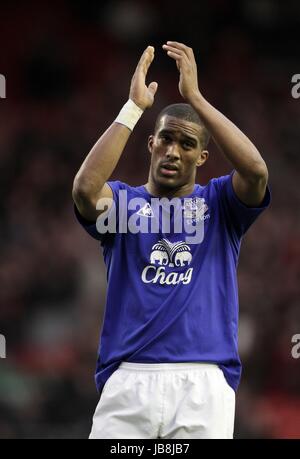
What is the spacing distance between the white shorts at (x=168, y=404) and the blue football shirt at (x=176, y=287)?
5 centimetres

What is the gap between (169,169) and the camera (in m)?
3.68

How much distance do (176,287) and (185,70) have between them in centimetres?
86

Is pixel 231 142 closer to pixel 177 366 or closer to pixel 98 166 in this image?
pixel 98 166

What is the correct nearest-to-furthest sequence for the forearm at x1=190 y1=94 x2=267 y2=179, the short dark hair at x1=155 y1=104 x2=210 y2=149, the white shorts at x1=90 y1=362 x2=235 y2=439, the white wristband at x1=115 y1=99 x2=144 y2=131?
the white shorts at x1=90 y1=362 x2=235 y2=439 < the forearm at x1=190 y1=94 x2=267 y2=179 < the white wristband at x1=115 y1=99 x2=144 y2=131 < the short dark hair at x1=155 y1=104 x2=210 y2=149

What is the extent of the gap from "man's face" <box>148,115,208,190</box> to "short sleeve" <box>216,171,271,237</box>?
0.52 ft

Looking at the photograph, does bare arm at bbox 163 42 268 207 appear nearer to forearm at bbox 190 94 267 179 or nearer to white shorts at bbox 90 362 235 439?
forearm at bbox 190 94 267 179

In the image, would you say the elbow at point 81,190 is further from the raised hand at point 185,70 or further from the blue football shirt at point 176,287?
the raised hand at point 185,70

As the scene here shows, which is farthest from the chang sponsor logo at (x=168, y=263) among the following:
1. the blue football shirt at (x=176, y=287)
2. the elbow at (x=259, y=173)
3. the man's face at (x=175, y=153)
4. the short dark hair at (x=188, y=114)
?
the short dark hair at (x=188, y=114)

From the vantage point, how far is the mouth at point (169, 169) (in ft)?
12.1

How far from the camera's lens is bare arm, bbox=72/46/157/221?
3557 millimetres

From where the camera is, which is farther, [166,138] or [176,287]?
[166,138]

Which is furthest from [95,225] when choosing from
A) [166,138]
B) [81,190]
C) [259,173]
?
[259,173]

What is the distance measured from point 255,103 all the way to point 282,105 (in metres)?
0.29

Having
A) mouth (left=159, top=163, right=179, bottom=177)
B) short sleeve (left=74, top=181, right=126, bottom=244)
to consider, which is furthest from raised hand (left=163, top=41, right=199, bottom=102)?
short sleeve (left=74, top=181, right=126, bottom=244)
